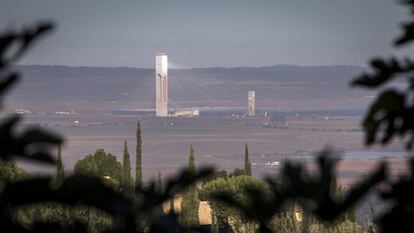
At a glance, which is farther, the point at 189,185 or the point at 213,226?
the point at 213,226

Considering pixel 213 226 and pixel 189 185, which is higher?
pixel 189 185

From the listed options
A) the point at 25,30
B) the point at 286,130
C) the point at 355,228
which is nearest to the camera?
the point at 25,30

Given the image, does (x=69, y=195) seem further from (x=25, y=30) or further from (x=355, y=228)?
(x=355, y=228)

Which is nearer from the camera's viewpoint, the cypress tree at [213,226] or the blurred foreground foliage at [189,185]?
the blurred foreground foliage at [189,185]

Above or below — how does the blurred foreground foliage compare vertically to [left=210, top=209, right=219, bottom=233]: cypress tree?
above

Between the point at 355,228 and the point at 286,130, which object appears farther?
the point at 286,130

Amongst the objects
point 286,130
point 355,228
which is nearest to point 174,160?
point 286,130

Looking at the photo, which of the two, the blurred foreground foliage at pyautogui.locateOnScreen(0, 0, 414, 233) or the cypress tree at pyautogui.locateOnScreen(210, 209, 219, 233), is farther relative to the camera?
the cypress tree at pyautogui.locateOnScreen(210, 209, 219, 233)

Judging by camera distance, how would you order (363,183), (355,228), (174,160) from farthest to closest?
(174,160), (355,228), (363,183)

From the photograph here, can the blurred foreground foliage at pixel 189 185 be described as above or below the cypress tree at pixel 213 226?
above

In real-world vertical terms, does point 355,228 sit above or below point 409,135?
below
